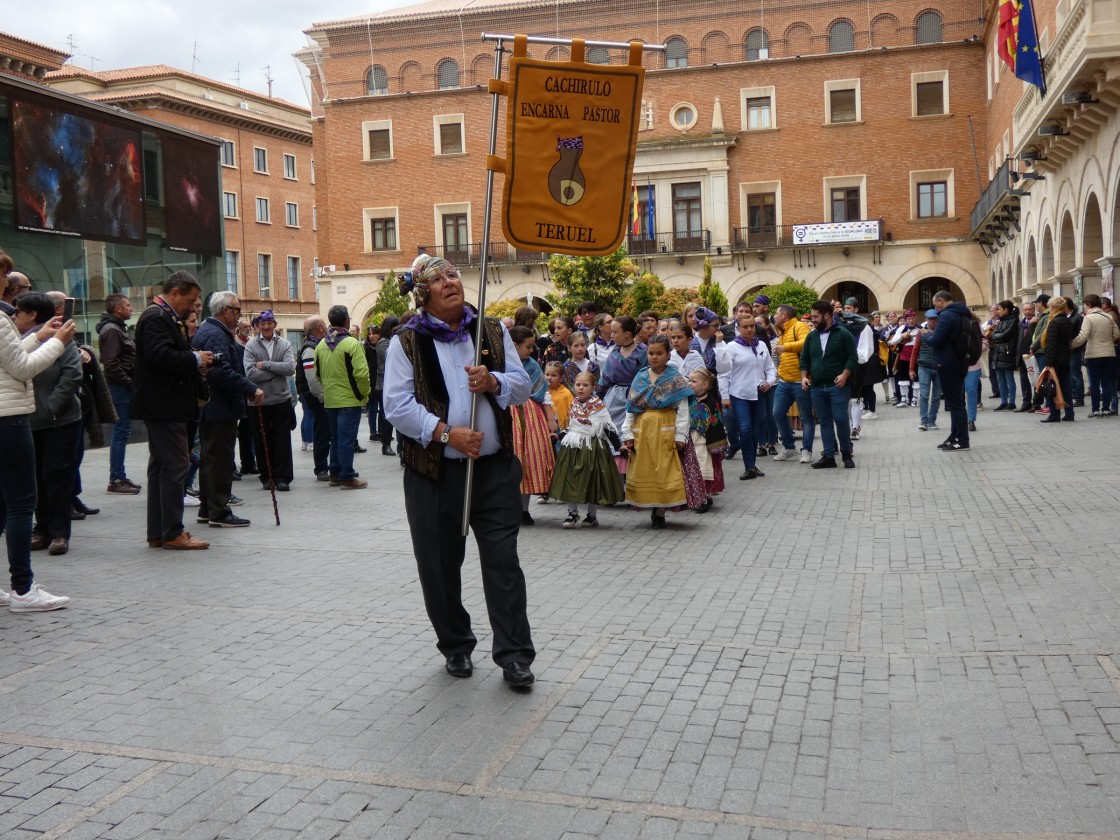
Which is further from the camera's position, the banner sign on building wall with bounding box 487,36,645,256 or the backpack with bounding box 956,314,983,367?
the backpack with bounding box 956,314,983,367

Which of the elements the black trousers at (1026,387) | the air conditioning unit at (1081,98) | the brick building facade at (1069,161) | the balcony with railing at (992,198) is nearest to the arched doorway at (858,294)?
the balcony with railing at (992,198)

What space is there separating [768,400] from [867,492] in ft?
15.7

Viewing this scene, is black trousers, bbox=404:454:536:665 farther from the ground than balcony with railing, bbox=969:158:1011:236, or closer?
closer

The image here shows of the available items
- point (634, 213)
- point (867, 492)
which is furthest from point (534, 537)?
point (634, 213)

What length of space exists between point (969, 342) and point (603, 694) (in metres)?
11.1

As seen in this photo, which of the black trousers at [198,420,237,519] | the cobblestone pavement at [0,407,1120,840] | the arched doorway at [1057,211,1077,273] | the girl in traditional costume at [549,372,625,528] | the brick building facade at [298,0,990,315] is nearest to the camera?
the cobblestone pavement at [0,407,1120,840]

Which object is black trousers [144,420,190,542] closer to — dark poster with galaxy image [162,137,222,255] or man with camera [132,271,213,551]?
man with camera [132,271,213,551]

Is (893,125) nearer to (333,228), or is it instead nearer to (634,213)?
(634,213)

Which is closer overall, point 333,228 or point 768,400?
point 768,400

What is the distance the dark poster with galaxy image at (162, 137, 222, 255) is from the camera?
21266 mm

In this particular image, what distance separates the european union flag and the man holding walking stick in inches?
871

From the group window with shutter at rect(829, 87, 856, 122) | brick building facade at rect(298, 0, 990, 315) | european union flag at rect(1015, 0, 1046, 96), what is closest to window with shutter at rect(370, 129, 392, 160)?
brick building facade at rect(298, 0, 990, 315)

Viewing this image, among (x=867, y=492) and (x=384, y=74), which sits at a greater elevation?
(x=384, y=74)

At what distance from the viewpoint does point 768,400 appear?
16406mm
